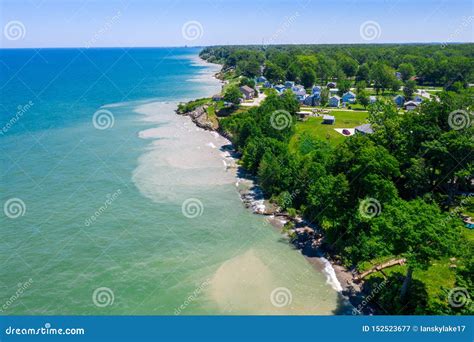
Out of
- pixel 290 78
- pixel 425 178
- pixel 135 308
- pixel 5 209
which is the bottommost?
pixel 135 308

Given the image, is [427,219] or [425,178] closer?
[427,219]

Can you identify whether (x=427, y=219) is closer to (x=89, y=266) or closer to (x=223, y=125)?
(x=89, y=266)

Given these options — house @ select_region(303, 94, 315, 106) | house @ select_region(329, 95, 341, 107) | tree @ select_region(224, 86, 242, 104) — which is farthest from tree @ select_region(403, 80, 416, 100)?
tree @ select_region(224, 86, 242, 104)

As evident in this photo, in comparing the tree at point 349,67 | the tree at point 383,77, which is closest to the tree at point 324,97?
the tree at point 383,77

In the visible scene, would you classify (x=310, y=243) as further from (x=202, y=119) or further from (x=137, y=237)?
(x=202, y=119)

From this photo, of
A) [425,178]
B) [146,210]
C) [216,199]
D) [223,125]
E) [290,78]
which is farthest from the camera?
[290,78]

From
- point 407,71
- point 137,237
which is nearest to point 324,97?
point 407,71

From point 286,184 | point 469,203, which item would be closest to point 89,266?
point 286,184
